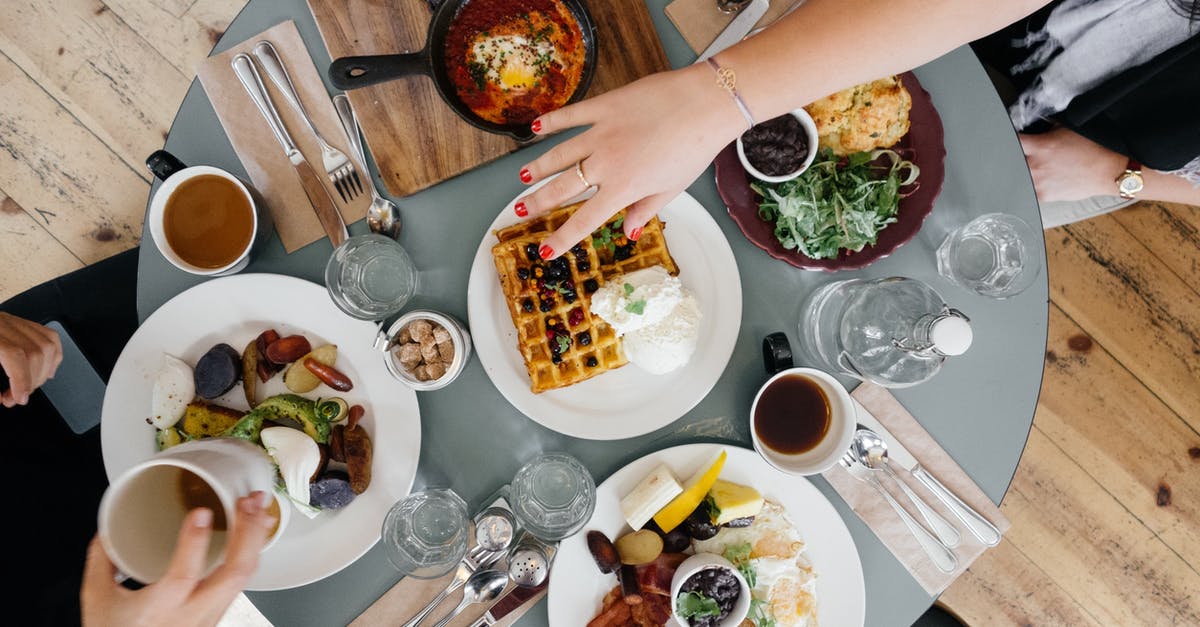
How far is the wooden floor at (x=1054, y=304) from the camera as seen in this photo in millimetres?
2912

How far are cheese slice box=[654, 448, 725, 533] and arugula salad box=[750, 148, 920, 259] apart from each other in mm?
623

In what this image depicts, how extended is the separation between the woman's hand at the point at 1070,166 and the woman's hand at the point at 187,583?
236cm

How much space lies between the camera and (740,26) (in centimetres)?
183

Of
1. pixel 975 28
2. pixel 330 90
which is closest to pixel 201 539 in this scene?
pixel 330 90

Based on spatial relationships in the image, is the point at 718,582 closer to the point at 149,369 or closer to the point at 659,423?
the point at 659,423

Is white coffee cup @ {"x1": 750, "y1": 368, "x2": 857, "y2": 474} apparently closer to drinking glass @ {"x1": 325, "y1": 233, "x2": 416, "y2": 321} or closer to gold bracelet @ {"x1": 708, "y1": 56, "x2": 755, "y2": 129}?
gold bracelet @ {"x1": 708, "y1": 56, "x2": 755, "y2": 129}

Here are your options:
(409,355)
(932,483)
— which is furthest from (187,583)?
(932,483)

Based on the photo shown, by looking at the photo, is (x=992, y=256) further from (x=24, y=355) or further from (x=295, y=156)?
(x=24, y=355)

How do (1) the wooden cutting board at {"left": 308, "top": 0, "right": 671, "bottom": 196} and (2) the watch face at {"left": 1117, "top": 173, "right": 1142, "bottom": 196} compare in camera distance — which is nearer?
(1) the wooden cutting board at {"left": 308, "top": 0, "right": 671, "bottom": 196}

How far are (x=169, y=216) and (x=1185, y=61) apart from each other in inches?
106

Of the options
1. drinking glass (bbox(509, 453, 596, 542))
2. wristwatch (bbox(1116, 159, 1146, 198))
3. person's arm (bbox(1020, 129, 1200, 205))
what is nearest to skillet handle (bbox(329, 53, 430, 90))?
drinking glass (bbox(509, 453, 596, 542))

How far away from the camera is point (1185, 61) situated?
1710 millimetres

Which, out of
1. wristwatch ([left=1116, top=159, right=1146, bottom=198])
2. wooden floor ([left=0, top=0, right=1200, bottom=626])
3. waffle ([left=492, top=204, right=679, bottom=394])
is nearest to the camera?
waffle ([left=492, top=204, right=679, bottom=394])

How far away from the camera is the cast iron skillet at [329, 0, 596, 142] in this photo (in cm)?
155
